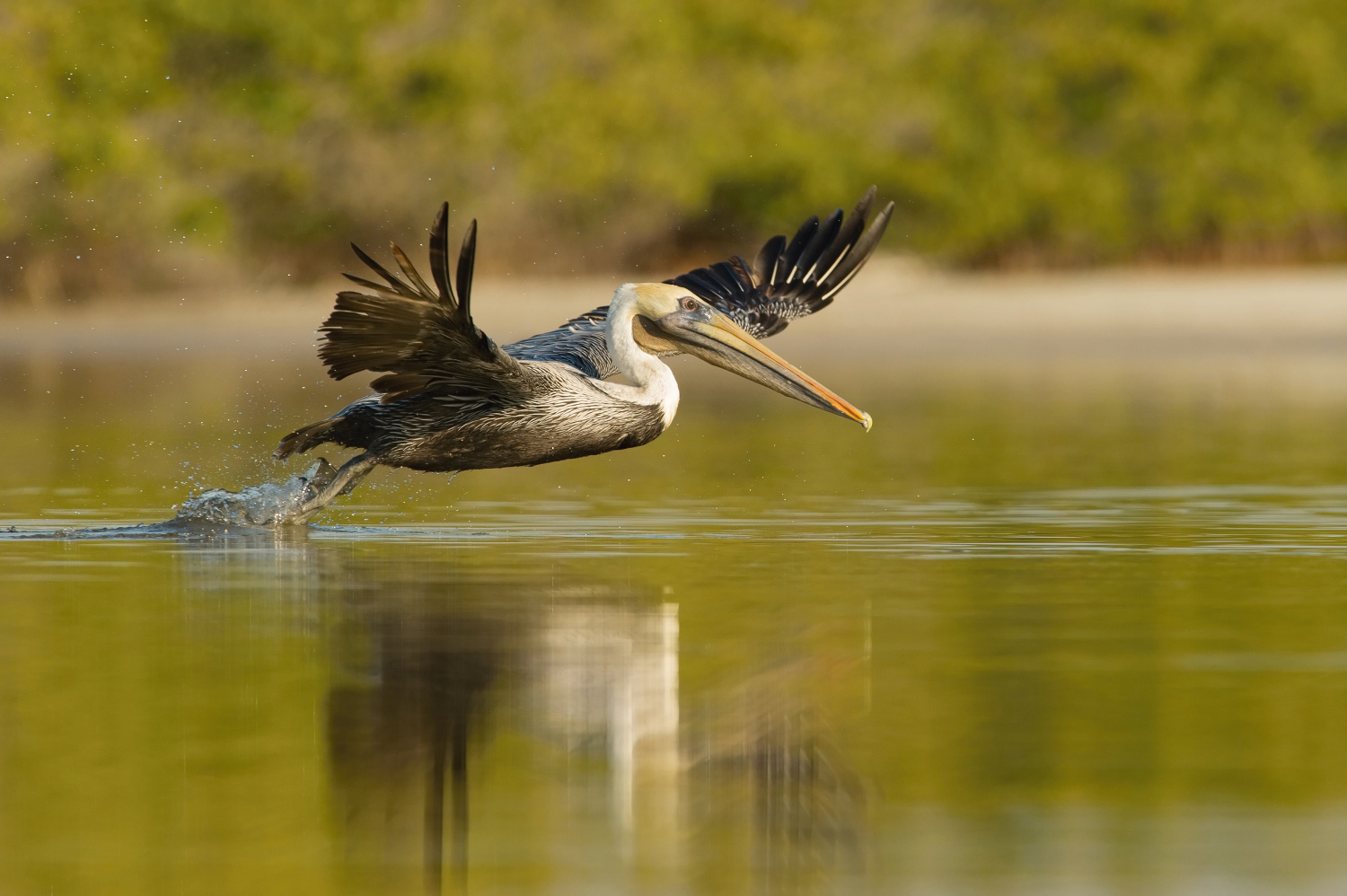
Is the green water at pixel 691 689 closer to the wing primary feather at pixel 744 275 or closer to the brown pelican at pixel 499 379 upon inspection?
the brown pelican at pixel 499 379

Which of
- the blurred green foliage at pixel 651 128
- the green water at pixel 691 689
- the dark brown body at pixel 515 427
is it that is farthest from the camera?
the blurred green foliage at pixel 651 128

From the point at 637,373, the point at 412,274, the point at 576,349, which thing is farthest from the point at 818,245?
the point at 412,274

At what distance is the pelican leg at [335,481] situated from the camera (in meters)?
9.86

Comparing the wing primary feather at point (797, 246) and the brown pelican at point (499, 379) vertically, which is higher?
the wing primary feather at point (797, 246)

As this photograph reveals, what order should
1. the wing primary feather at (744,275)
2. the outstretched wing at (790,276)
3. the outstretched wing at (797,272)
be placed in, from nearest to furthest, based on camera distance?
1. the outstretched wing at (790,276)
2. the outstretched wing at (797,272)
3. the wing primary feather at (744,275)

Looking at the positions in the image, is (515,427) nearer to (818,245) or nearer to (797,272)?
(797,272)

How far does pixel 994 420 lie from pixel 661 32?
25.0 meters

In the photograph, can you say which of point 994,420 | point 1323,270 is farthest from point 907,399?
point 1323,270

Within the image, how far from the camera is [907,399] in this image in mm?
19938

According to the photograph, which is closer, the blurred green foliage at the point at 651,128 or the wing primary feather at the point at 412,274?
the wing primary feather at the point at 412,274

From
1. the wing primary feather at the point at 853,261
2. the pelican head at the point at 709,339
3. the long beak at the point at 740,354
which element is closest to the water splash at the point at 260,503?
the pelican head at the point at 709,339

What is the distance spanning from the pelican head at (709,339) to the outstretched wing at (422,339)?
82 centimetres

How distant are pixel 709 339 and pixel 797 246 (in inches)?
76.0

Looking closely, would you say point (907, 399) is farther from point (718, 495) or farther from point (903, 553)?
point (903, 553)
